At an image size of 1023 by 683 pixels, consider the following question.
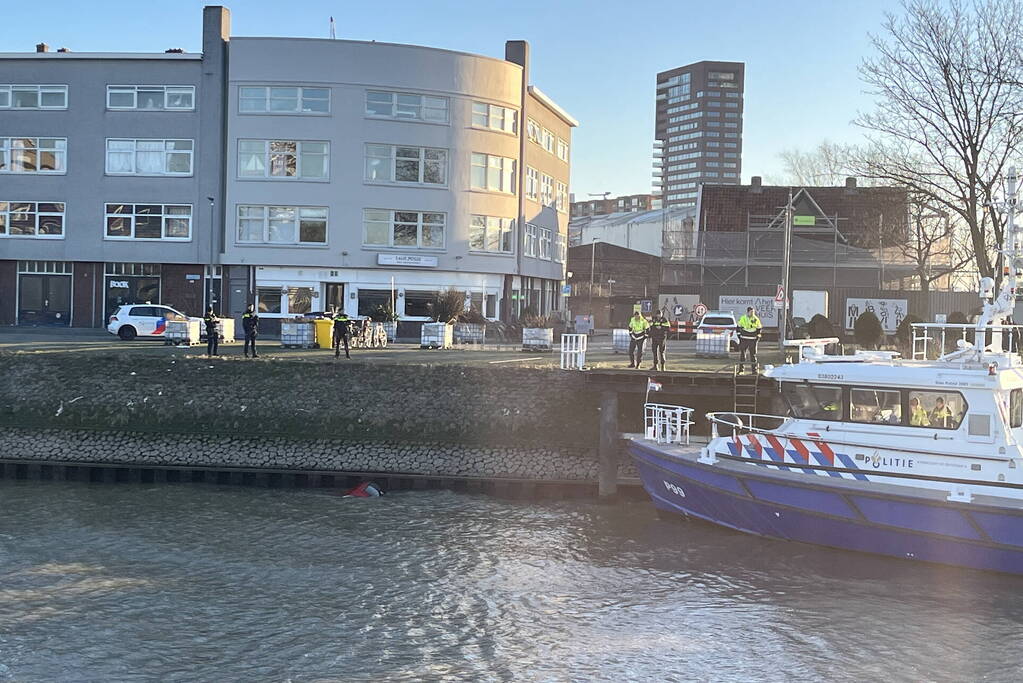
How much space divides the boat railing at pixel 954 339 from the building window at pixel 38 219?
34774mm

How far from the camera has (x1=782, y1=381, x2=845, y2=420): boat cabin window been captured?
17188 mm

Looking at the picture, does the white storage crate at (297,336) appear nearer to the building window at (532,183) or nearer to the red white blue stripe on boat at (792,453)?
the red white blue stripe on boat at (792,453)

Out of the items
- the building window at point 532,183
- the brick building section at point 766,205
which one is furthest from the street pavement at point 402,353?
the brick building section at point 766,205

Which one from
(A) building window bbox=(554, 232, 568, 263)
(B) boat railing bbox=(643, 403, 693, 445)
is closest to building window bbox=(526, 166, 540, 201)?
(A) building window bbox=(554, 232, 568, 263)

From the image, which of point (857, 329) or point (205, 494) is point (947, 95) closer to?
point (857, 329)

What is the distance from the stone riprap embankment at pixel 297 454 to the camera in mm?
23266

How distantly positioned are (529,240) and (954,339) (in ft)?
72.4

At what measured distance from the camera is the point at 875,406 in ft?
55.2

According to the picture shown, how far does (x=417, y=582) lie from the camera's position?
50.5 feet

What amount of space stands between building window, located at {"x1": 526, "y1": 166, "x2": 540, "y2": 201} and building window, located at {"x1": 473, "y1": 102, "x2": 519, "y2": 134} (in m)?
3.21

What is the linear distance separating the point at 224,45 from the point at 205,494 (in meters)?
27.2

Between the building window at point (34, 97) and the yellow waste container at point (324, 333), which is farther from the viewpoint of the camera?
the building window at point (34, 97)

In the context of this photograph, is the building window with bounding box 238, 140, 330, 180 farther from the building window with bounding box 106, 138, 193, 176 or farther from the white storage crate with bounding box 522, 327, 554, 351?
the white storage crate with bounding box 522, 327, 554, 351

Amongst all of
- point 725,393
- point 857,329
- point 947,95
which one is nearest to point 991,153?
point 947,95
